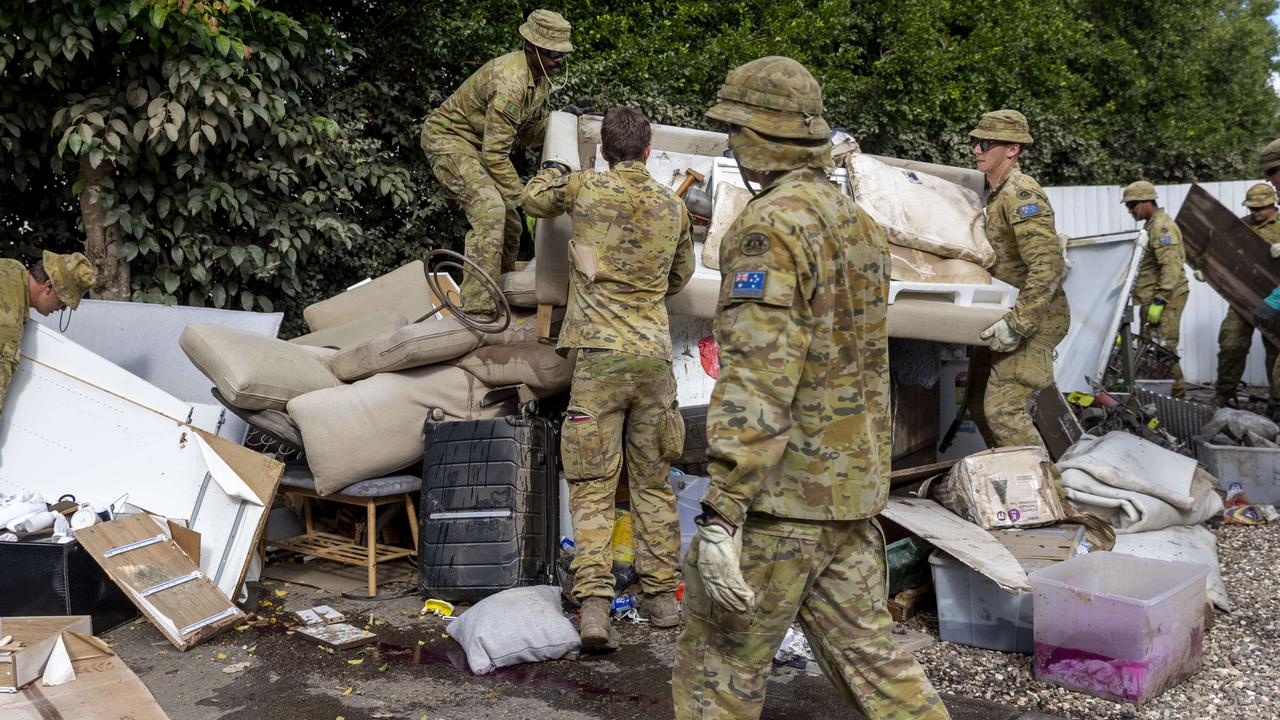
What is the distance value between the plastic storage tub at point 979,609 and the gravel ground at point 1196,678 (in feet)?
0.16

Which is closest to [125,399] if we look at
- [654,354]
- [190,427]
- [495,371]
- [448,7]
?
[190,427]

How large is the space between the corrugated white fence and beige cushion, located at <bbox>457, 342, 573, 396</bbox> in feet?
26.7

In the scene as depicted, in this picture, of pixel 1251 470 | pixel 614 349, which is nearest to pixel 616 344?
pixel 614 349

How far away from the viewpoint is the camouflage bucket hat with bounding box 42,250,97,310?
15.1ft

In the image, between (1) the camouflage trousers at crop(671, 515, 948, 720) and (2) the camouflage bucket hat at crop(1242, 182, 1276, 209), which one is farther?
(2) the camouflage bucket hat at crop(1242, 182, 1276, 209)

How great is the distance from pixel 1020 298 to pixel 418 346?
2.89 metres

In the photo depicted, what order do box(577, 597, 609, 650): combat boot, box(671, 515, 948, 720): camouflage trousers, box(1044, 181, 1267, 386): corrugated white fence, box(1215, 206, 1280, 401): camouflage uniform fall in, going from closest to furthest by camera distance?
box(671, 515, 948, 720): camouflage trousers < box(577, 597, 609, 650): combat boot < box(1215, 206, 1280, 401): camouflage uniform < box(1044, 181, 1267, 386): corrugated white fence

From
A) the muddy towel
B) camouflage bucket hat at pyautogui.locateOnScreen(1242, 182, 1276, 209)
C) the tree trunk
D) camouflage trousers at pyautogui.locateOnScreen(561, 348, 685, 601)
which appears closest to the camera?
camouflage trousers at pyautogui.locateOnScreen(561, 348, 685, 601)

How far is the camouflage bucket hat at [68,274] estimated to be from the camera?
4613 mm

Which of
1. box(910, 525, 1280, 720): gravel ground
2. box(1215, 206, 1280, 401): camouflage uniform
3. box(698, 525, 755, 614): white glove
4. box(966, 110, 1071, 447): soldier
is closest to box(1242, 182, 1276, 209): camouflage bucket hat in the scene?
box(1215, 206, 1280, 401): camouflage uniform

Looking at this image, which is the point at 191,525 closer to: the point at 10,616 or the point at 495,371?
the point at 10,616

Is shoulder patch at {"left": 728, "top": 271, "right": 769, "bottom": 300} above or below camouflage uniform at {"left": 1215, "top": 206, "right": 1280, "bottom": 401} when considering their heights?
above

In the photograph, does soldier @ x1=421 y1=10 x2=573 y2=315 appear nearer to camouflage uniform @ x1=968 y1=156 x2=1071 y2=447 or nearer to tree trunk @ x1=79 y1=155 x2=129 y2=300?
camouflage uniform @ x1=968 y1=156 x2=1071 y2=447

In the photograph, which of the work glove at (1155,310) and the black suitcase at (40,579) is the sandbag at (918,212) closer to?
the work glove at (1155,310)
